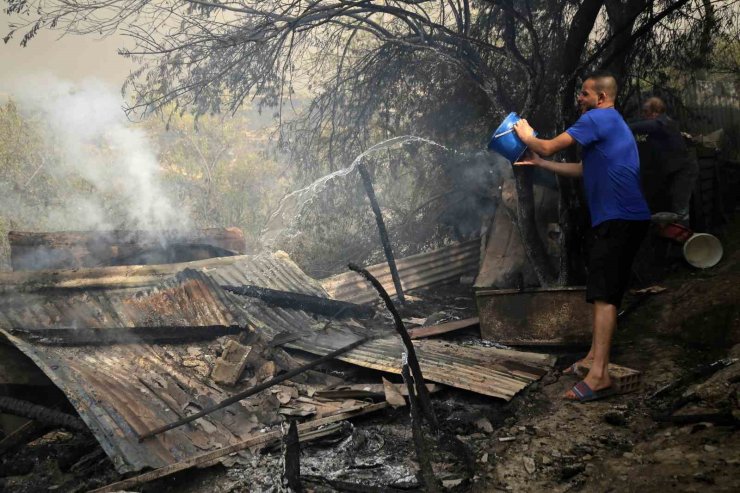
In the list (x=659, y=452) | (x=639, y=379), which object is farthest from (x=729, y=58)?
(x=659, y=452)

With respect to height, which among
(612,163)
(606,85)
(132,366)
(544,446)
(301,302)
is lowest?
(544,446)

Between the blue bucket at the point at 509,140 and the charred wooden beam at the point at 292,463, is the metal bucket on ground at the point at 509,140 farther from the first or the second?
the charred wooden beam at the point at 292,463

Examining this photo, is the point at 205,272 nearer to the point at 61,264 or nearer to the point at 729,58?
the point at 61,264

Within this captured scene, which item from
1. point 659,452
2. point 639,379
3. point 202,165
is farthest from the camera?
point 202,165

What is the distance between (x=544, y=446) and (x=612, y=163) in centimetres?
200

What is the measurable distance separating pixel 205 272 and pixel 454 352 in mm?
3172

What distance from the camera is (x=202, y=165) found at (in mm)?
18797

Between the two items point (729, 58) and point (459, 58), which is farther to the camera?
point (729, 58)

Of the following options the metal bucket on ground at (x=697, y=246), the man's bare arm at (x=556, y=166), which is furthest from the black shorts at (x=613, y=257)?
the metal bucket on ground at (x=697, y=246)

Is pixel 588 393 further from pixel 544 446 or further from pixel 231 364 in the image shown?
pixel 231 364

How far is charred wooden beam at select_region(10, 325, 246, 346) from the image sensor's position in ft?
13.8

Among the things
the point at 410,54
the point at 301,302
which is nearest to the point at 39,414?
the point at 301,302

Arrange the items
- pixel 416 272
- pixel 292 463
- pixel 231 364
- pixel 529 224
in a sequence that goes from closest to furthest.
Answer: pixel 292 463
pixel 231 364
pixel 529 224
pixel 416 272

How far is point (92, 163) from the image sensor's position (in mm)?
17609
